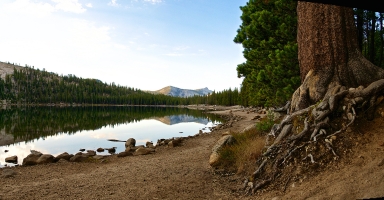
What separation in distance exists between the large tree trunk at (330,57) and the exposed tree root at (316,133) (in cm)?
101

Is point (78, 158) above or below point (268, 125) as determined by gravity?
below

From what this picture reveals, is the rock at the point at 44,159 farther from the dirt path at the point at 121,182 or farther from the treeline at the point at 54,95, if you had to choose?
the treeline at the point at 54,95

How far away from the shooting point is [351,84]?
8.53 meters

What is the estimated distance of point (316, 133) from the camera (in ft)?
→ 22.9

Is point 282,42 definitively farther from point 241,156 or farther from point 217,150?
point 241,156

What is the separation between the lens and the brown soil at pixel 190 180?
5262 mm

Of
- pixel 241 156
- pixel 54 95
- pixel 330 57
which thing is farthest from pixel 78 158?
pixel 54 95

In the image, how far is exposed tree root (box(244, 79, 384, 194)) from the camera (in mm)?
6730

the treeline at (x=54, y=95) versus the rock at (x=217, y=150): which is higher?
the treeline at (x=54, y=95)

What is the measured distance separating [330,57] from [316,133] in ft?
11.1

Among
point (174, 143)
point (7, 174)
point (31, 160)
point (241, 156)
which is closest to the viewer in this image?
point (241, 156)

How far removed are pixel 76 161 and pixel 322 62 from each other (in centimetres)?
1239

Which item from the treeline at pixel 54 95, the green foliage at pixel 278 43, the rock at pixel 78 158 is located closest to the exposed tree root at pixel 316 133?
the green foliage at pixel 278 43

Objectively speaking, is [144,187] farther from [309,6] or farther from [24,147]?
[24,147]
